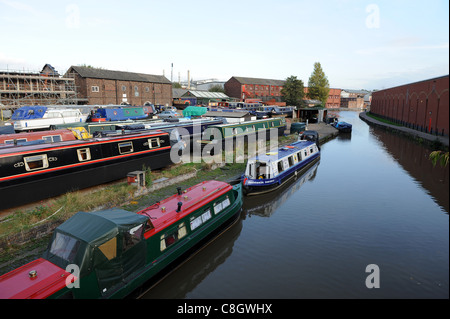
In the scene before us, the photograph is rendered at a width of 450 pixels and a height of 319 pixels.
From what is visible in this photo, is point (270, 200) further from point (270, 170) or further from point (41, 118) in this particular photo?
point (41, 118)

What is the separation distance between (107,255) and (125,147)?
1056 centimetres

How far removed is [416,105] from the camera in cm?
4216

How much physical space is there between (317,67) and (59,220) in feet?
303

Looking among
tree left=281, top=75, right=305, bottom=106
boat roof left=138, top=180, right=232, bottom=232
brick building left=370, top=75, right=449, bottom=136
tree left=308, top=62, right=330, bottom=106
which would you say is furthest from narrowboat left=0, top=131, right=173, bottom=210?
A: tree left=308, top=62, right=330, bottom=106

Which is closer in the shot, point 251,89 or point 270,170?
point 270,170

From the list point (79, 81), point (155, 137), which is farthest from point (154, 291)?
point (79, 81)

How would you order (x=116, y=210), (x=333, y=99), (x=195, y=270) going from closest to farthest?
1. (x=116, y=210)
2. (x=195, y=270)
3. (x=333, y=99)

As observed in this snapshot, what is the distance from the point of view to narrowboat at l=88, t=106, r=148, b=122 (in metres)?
34.2

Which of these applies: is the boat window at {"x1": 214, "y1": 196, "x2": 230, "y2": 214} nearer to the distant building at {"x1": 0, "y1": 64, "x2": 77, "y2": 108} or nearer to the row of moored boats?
the row of moored boats

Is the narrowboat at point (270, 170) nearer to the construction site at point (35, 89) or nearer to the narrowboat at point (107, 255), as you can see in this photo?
the narrowboat at point (107, 255)

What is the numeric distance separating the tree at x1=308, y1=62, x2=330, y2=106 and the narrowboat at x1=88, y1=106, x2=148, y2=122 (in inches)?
2610

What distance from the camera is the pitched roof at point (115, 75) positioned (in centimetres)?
5475

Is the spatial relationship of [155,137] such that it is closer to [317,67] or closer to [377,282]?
[377,282]

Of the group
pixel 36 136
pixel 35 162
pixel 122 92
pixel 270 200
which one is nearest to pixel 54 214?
pixel 35 162
